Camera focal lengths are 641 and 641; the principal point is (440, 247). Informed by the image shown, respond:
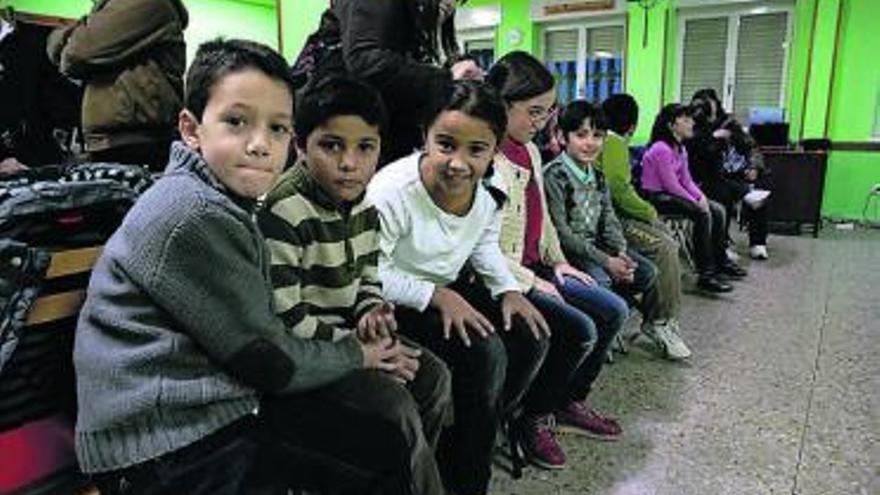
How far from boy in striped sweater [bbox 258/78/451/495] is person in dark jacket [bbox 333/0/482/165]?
296 millimetres

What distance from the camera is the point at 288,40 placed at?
338 centimetres

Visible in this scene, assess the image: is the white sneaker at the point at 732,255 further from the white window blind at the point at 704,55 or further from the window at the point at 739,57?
the white window blind at the point at 704,55

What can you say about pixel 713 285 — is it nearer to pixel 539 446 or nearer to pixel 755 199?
pixel 755 199

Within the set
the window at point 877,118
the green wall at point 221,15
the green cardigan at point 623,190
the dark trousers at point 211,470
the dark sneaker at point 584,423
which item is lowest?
the dark sneaker at point 584,423

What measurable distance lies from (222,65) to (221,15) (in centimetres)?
844

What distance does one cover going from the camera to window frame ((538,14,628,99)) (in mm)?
7438

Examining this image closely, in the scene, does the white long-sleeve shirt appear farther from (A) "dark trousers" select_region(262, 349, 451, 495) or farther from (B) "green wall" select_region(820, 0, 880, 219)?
(B) "green wall" select_region(820, 0, 880, 219)

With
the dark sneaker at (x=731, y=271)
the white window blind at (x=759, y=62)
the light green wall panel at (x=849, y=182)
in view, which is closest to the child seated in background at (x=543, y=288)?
the dark sneaker at (x=731, y=271)

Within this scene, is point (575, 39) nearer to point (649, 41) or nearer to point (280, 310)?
point (649, 41)

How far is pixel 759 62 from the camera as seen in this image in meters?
6.85

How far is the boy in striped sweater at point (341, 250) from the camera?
47.6 inches

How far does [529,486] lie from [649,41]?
21.3ft

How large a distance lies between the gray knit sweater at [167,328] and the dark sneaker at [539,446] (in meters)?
1.13

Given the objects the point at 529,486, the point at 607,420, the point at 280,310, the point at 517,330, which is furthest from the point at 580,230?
the point at 280,310
